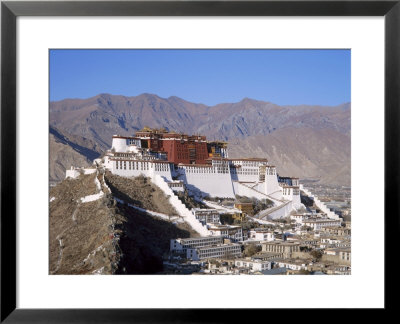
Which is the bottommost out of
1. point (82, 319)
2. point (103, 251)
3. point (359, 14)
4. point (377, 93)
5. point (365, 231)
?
point (103, 251)

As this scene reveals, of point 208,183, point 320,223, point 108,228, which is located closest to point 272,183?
point 208,183

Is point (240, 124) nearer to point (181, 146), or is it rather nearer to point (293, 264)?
point (181, 146)

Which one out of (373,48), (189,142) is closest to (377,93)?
(373,48)

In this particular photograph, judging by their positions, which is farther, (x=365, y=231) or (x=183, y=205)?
(x=183, y=205)

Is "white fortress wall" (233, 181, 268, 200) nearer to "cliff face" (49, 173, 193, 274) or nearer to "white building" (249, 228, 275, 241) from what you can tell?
"white building" (249, 228, 275, 241)

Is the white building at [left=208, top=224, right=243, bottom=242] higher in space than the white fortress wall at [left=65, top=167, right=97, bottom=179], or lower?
lower

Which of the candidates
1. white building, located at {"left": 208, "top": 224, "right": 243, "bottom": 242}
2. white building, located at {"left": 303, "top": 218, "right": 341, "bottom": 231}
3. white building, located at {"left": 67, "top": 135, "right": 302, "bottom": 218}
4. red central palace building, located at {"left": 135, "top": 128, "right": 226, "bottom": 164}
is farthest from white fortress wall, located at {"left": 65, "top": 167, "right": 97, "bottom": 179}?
white building, located at {"left": 303, "top": 218, "right": 341, "bottom": 231}

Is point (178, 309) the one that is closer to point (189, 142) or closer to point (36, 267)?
point (36, 267)
